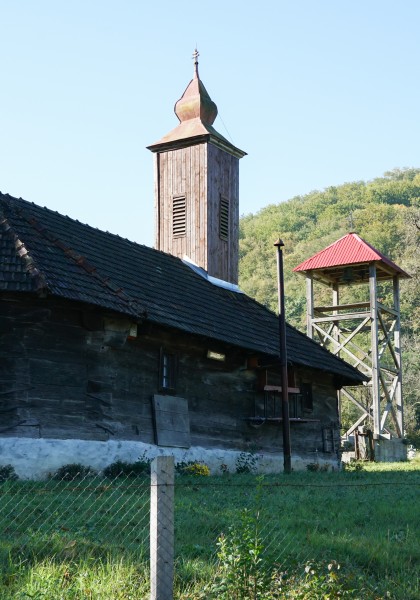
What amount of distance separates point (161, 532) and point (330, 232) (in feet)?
233

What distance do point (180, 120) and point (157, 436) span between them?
12.1 m

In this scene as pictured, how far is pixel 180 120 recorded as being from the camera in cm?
2720

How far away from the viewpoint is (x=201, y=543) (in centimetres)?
941

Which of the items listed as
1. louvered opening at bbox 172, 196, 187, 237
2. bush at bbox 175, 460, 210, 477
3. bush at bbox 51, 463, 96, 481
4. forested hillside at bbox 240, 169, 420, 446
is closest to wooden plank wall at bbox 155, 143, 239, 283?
louvered opening at bbox 172, 196, 187, 237

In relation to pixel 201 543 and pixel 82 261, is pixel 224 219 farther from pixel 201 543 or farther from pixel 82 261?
Answer: pixel 201 543

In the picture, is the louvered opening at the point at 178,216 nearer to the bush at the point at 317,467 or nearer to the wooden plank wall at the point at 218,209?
the wooden plank wall at the point at 218,209

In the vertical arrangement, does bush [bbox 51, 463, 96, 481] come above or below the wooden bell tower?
below

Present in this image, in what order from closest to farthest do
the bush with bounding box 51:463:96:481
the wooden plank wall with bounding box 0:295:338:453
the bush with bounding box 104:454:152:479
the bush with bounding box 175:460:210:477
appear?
1. the bush with bounding box 51:463:96:481
2. the wooden plank wall with bounding box 0:295:338:453
3. the bush with bounding box 104:454:152:479
4. the bush with bounding box 175:460:210:477

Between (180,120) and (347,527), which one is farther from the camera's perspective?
(180,120)

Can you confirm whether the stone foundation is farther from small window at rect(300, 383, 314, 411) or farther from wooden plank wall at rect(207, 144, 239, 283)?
wooden plank wall at rect(207, 144, 239, 283)

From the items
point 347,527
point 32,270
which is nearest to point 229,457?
point 32,270

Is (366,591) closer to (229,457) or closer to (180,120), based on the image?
(229,457)

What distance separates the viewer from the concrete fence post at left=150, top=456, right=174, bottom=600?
7102mm

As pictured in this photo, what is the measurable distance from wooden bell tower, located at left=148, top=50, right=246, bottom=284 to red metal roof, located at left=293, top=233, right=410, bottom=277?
4.95m
